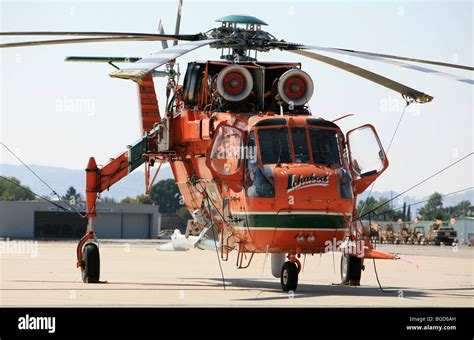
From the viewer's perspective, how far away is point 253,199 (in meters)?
20.9

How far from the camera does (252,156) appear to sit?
21.3m

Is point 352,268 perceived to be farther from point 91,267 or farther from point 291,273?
point 91,267

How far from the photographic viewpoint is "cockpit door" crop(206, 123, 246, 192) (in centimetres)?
2142

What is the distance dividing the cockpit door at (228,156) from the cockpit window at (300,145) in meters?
1.24

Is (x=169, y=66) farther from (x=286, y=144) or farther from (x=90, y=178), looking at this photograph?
(x=286, y=144)

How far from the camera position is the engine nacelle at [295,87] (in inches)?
907

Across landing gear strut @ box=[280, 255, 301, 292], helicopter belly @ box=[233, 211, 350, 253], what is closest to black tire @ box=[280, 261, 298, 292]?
landing gear strut @ box=[280, 255, 301, 292]

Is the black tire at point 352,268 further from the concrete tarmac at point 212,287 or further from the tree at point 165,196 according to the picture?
the tree at point 165,196

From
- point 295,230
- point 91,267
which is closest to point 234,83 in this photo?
point 295,230

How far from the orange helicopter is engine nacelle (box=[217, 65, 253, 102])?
25mm

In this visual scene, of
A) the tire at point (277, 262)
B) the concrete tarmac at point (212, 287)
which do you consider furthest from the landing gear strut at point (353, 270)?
the tire at point (277, 262)

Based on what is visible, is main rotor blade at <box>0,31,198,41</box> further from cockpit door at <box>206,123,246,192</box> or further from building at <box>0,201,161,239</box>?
building at <box>0,201,161,239</box>
